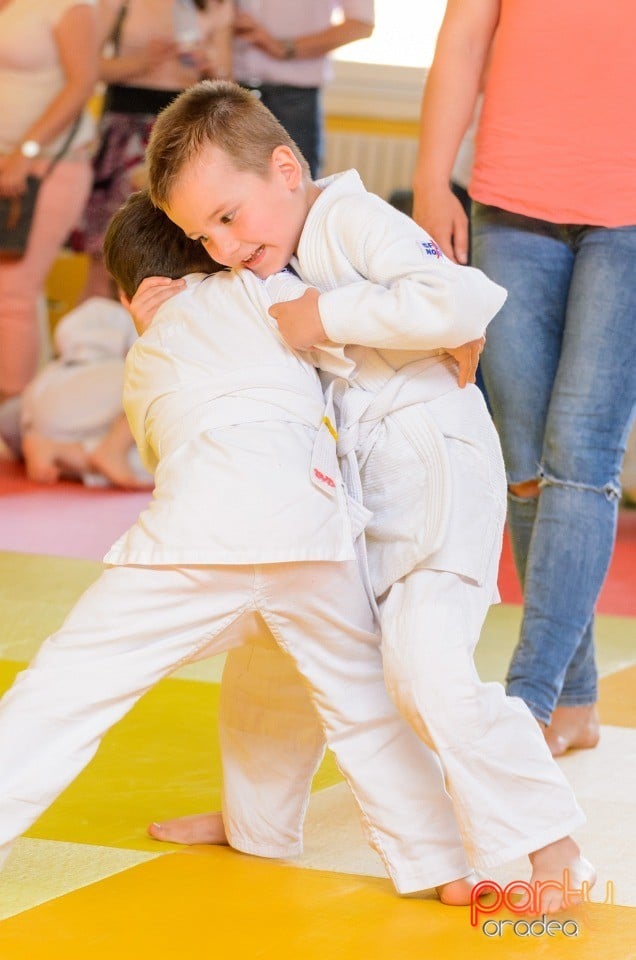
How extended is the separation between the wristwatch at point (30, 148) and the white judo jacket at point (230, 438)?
336 cm

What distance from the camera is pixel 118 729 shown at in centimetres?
222

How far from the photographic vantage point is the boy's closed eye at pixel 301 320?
1572mm

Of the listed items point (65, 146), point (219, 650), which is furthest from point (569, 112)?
point (65, 146)

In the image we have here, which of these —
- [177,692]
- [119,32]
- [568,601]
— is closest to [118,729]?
[177,692]

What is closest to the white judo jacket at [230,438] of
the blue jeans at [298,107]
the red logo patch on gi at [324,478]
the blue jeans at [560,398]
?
the red logo patch on gi at [324,478]

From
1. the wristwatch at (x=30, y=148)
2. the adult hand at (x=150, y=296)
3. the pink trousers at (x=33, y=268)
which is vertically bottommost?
the pink trousers at (x=33, y=268)

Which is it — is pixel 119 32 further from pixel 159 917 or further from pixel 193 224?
pixel 159 917

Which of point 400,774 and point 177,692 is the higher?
point 400,774

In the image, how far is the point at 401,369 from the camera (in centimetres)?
167

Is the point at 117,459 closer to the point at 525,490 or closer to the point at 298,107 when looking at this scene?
the point at 298,107

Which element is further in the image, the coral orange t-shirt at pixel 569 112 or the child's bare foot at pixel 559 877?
the coral orange t-shirt at pixel 569 112

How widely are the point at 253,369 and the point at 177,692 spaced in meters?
1.00

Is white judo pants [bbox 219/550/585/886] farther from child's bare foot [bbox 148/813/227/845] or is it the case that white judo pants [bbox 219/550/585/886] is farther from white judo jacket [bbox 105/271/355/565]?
child's bare foot [bbox 148/813/227/845]

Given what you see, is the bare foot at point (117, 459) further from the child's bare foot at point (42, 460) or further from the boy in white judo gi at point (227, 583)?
the boy in white judo gi at point (227, 583)
